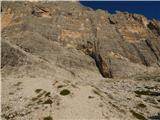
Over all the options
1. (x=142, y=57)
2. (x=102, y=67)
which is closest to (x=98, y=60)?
(x=102, y=67)

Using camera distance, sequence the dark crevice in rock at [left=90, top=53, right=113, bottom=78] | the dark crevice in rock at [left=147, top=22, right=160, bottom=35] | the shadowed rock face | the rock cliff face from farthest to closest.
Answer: the dark crevice in rock at [left=147, top=22, right=160, bottom=35] < the shadowed rock face < the dark crevice in rock at [left=90, top=53, right=113, bottom=78] < the rock cliff face

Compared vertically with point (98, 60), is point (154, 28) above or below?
above


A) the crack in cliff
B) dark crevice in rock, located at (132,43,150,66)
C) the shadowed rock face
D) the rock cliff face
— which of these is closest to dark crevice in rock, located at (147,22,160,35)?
the shadowed rock face

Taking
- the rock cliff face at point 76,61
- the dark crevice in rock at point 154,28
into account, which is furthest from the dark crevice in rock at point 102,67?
the dark crevice in rock at point 154,28

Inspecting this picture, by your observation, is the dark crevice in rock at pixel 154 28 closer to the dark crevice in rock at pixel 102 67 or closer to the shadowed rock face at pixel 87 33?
the shadowed rock face at pixel 87 33

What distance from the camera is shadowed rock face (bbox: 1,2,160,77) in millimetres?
159875

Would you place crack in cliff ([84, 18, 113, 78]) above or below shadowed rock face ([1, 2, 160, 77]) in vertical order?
below

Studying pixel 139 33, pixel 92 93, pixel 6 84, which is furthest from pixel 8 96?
pixel 139 33

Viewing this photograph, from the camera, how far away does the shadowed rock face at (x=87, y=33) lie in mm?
159875

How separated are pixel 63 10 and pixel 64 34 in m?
22.8

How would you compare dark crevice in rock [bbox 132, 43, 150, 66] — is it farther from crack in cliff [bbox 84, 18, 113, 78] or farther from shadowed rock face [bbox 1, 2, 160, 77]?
crack in cliff [bbox 84, 18, 113, 78]

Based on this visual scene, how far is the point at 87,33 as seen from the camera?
179 meters

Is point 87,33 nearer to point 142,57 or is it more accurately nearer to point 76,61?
point 142,57

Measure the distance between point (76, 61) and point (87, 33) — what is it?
31.5 m
